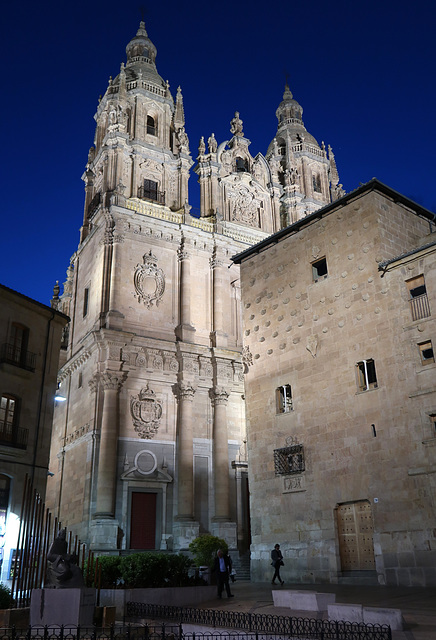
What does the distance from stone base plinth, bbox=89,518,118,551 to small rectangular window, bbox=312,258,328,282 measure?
1576cm

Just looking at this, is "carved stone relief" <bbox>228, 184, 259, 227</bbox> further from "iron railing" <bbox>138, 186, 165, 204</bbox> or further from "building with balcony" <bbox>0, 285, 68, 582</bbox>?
"building with balcony" <bbox>0, 285, 68, 582</bbox>

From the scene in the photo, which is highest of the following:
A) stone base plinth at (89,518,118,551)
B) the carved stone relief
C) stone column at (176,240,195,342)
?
the carved stone relief

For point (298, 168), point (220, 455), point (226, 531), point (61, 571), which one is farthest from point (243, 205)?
point (61, 571)

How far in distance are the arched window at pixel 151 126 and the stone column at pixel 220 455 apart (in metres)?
19.0

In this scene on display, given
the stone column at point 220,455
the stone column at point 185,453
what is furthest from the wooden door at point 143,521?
the stone column at point 220,455

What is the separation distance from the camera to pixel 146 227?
36.8 metres

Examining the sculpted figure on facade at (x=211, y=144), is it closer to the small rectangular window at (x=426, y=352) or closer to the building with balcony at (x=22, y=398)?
the building with balcony at (x=22, y=398)

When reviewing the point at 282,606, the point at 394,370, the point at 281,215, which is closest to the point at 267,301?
the point at 394,370

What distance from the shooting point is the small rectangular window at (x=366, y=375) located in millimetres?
20828

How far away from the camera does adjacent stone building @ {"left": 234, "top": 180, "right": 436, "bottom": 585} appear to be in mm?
18812

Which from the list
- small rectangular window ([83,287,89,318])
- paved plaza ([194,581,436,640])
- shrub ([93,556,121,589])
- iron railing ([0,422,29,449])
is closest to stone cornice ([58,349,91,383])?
small rectangular window ([83,287,89,318])

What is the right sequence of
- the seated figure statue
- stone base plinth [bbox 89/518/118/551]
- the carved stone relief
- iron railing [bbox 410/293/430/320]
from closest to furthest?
the seated figure statue → iron railing [bbox 410/293/430/320] → stone base plinth [bbox 89/518/118/551] → the carved stone relief

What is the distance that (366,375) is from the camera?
68.8 feet

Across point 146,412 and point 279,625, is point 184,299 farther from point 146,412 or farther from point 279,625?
point 279,625
